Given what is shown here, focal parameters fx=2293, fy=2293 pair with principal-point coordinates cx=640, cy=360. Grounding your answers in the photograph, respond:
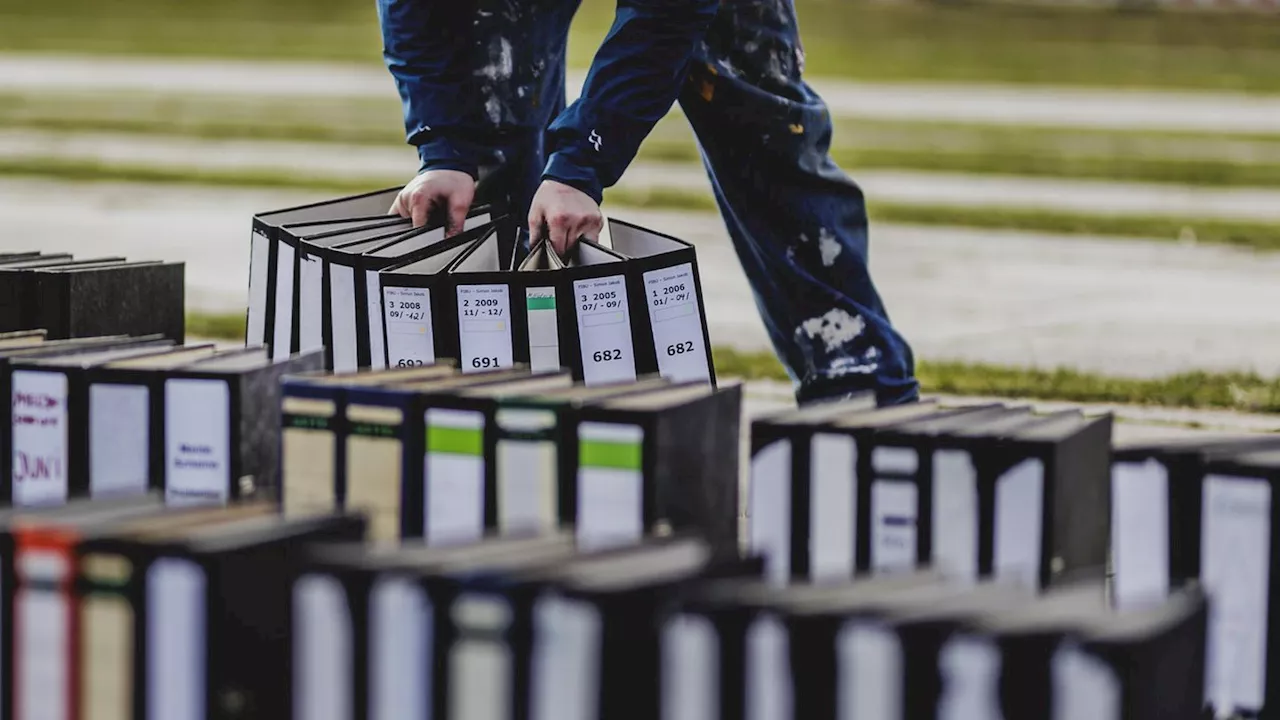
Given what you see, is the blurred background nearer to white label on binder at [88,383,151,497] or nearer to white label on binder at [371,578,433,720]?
white label on binder at [88,383,151,497]

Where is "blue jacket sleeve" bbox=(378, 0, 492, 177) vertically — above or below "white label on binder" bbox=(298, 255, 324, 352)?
above

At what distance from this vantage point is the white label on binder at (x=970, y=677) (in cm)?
234

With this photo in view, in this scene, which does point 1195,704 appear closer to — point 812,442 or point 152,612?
point 812,442

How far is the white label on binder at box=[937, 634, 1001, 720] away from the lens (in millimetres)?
2342

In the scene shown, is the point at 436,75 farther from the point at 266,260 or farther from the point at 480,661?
the point at 480,661

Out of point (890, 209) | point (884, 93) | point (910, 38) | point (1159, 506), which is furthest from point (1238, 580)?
point (910, 38)

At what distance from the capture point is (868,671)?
240cm

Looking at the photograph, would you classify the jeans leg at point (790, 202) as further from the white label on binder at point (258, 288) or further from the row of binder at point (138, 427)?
the row of binder at point (138, 427)

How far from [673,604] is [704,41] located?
8.19 ft


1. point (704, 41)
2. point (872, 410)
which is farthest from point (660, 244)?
point (872, 410)

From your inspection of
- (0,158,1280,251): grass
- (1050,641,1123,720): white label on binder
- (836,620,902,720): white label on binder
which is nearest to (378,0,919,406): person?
(836,620,902,720): white label on binder

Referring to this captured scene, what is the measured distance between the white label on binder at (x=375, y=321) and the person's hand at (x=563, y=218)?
310mm

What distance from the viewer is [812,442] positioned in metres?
Answer: 3.11

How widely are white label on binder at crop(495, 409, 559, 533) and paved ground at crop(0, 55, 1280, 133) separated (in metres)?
15.1
